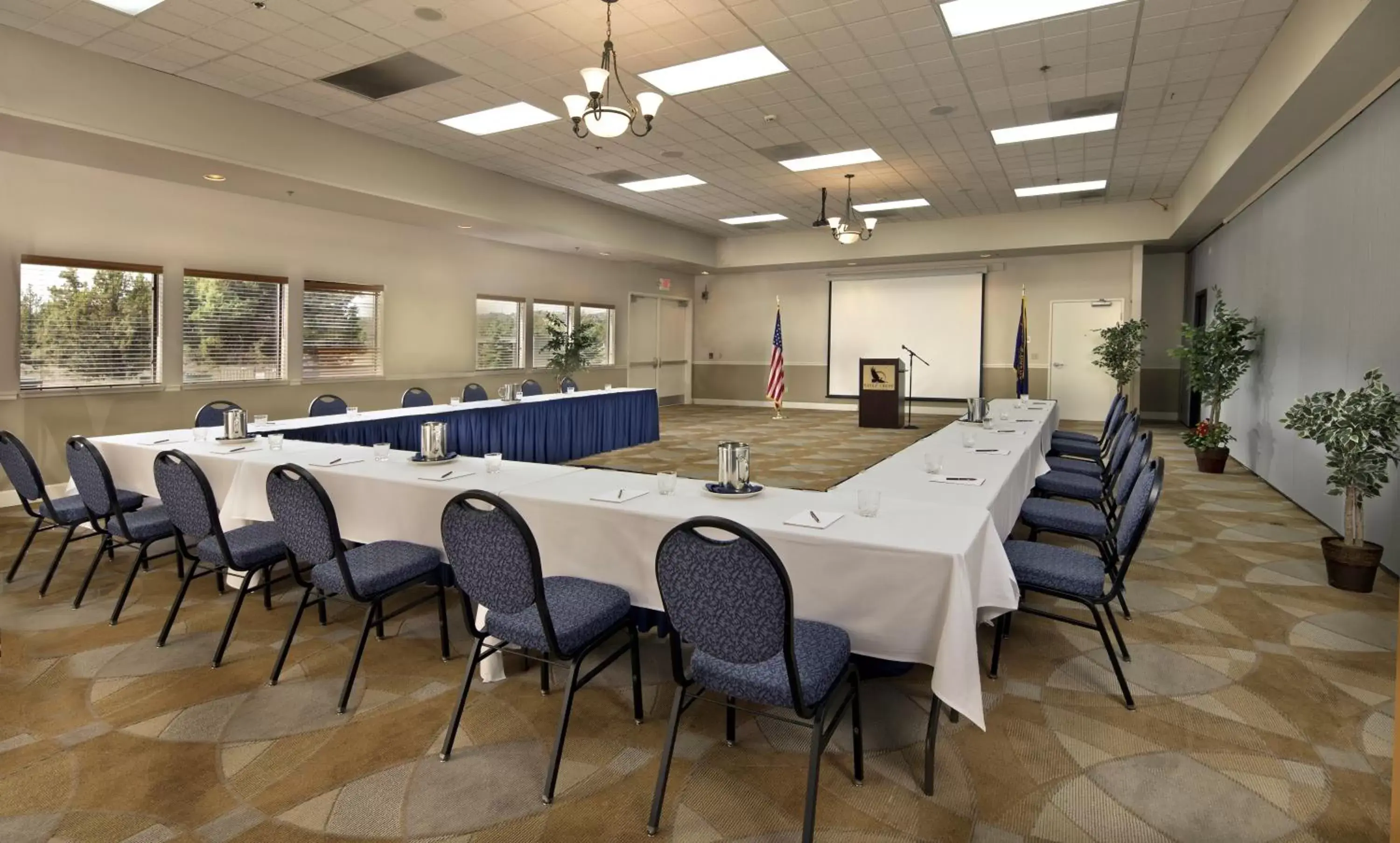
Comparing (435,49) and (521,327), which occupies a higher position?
(435,49)

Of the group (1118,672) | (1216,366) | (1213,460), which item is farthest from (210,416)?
(1213,460)

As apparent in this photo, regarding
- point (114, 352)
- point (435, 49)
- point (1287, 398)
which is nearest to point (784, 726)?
point (435, 49)

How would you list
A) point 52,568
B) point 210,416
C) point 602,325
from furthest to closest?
point 602,325 → point 210,416 → point 52,568

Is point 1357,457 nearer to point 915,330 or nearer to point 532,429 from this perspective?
point 532,429

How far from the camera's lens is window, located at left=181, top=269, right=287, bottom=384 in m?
7.12

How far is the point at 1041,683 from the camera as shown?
9.47 ft

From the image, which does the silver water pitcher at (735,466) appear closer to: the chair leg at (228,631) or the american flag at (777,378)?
the chair leg at (228,631)

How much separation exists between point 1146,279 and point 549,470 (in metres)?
13.0

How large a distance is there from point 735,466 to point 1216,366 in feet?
23.3

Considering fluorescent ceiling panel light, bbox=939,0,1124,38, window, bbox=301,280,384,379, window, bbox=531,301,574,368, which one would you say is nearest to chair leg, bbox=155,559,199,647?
fluorescent ceiling panel light, bbox=939,0,1124,38

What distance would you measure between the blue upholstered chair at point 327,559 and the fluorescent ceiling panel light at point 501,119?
490 centimetres

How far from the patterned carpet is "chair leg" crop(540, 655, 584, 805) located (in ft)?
0.12

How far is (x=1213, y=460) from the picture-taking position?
7.75 meters

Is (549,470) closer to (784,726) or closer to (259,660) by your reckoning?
(259,660)
